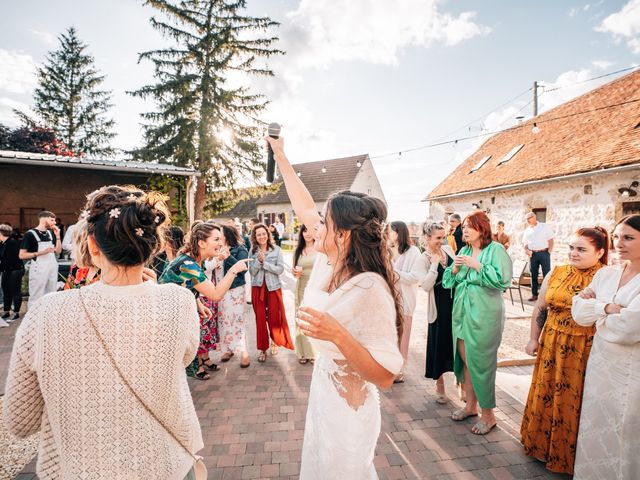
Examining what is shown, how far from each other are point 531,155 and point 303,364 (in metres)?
13.0

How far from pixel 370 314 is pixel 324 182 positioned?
27487 millimetres

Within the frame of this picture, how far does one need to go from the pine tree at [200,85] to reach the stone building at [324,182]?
11.8 meters

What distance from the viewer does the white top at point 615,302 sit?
2.18 metres

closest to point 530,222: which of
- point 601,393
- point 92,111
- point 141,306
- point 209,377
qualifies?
point 601,393

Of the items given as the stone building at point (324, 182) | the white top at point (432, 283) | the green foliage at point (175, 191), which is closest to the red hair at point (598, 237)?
the white top at point (432, 283)

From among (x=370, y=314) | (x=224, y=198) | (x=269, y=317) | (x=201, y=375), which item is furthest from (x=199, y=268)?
(x=224, y=198)

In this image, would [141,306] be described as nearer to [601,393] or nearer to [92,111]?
[601,393]

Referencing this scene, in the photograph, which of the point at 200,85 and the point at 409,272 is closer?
the point at 409,272

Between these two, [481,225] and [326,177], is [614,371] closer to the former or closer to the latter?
[481,225]

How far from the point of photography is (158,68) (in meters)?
15.1

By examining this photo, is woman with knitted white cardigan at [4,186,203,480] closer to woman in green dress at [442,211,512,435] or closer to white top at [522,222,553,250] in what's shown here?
woman in green dress at [442,211,512,435]

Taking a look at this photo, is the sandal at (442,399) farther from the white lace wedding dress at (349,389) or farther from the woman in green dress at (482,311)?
the white lace wedding dress at (349,389)

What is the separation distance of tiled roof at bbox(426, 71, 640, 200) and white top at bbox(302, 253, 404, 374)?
10562 mm

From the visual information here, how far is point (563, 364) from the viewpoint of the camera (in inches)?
106
